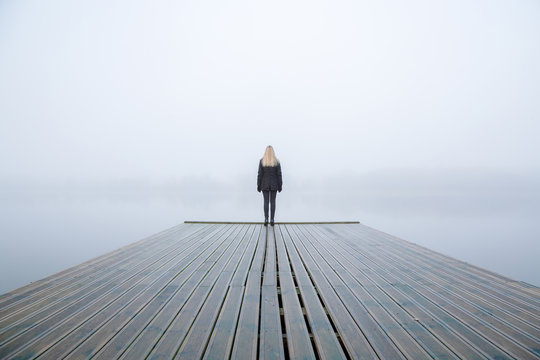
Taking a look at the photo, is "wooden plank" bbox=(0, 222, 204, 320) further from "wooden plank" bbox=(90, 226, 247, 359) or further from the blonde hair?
the blonde hair

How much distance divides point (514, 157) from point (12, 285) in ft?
734

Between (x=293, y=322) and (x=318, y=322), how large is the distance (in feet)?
0.44

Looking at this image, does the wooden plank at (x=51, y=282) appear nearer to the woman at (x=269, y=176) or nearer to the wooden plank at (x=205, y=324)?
the wooden plank at (x=205, y=324)

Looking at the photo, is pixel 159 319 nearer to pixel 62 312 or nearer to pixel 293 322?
pixel 62 312

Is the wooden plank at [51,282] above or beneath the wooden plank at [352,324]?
beneath

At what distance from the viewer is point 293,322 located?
1.30m

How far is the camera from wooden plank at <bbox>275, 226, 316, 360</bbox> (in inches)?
42.2

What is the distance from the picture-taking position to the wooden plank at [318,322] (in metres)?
1.07

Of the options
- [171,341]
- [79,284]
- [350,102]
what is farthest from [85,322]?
[350,102]

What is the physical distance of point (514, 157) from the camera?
158 metres

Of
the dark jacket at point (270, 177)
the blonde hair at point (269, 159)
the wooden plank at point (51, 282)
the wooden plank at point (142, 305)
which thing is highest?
the blonde hair at point (269, 159)

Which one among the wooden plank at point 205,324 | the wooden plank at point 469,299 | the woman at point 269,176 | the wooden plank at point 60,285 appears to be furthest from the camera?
the woman at point 269,176

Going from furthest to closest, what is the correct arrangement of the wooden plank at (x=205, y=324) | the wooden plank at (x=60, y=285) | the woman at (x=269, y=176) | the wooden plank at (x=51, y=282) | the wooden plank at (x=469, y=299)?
the woman at (x=269, y=176) → the wooden plank at (x=51, y=282) → the wooden plank at (x=60, y=285) → the wooden plank at (x=469, y=299) → the wooden plank at (x=205, y=324)

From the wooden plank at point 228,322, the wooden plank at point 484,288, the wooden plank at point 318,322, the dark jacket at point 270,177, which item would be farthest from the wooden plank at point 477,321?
the dark jacket at point 270,177
